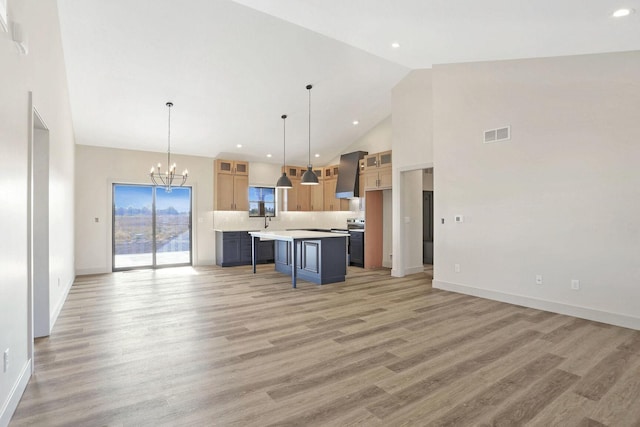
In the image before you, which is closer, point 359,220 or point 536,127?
point 536,127

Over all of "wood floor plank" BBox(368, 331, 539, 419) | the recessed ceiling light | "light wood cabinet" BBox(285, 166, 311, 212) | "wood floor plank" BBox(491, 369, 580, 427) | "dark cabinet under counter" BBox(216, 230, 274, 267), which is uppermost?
the recessed ceiling light

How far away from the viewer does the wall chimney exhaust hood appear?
322 inches

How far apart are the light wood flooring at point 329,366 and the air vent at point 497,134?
7.77 ft

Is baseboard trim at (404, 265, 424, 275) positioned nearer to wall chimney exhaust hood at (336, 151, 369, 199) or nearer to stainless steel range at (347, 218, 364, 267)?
stainless steel range at (347, 218, 364, 267)

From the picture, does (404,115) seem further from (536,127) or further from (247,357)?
(247,357)

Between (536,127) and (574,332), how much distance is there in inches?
102

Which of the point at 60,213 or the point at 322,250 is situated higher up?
the point at 60,213

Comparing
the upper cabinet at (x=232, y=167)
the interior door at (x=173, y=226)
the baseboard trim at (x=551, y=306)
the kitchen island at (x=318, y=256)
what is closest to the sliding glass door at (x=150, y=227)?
the interior door at (x=173, y=226)

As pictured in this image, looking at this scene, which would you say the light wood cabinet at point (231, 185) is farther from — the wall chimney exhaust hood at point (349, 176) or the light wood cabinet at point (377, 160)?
the light wood cabinet at point (377, 160)

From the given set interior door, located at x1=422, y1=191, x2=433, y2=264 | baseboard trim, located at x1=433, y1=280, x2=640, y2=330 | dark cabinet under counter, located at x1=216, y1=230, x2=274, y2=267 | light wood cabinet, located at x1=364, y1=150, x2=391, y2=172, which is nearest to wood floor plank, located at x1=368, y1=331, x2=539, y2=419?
baseboard trim, located at x1=433, y1=280, x2=640, y2=330

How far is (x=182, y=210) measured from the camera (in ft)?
27.2

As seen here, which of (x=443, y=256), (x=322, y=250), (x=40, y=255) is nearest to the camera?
(x=40, y=255)

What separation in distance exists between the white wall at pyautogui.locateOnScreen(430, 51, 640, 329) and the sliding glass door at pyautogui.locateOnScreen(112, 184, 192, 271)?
6.02m

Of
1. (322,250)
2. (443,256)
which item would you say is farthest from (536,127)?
(322,250)
